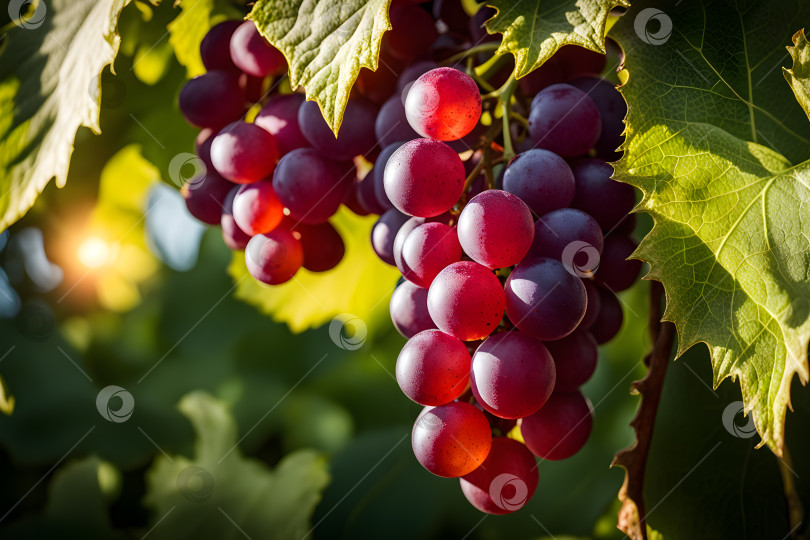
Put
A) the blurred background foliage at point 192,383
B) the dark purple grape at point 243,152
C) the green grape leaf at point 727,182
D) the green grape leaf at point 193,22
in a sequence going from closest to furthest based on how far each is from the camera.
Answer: the green grape leaf at point 727,182 → the dark purple grape at point 243,152 → the green grape leaf at point 193,22 → the blurred background foliage at point 192,383

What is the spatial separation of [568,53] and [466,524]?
675mm

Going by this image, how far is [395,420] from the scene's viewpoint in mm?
1051

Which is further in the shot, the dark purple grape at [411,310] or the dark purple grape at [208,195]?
the dark purple grape at [208,195]

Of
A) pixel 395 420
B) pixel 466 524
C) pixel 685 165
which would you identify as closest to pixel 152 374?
pixel 395 420

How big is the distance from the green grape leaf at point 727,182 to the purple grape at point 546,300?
58 millimetres

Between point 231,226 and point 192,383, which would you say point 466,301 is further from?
point 192,383

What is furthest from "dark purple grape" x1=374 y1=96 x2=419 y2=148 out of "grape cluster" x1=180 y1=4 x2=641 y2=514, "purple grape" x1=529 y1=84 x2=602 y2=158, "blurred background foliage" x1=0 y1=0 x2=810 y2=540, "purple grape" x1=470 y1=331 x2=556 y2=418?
"blurred background foliage" x1=0 y1=0 x2=810 y2=540

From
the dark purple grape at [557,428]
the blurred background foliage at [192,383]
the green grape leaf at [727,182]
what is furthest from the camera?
the blurred background foliage at [192,383]

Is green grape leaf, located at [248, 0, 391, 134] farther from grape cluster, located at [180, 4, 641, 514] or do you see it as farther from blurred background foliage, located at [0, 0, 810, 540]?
blurred background foliage, located at [0, 0, 810, 540]

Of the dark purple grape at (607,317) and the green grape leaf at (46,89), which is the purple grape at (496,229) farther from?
the green grape leaf at (46,89)

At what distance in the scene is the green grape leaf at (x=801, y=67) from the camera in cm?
43

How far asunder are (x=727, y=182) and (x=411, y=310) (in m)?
0.25

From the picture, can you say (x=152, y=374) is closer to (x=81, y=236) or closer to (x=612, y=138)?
(x=81, y=236)

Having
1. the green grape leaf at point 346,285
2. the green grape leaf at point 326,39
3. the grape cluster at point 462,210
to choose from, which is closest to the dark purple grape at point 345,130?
the grape cluster at point 462,210
